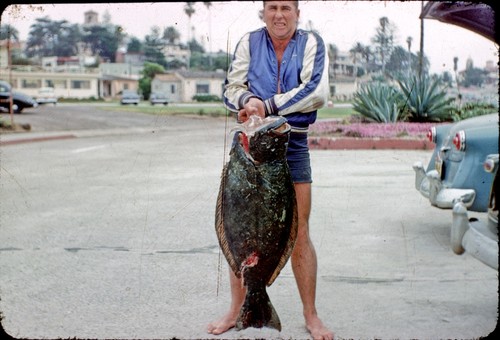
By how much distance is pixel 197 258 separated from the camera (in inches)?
204

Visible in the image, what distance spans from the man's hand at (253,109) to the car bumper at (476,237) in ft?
4.78

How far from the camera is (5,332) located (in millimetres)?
3582

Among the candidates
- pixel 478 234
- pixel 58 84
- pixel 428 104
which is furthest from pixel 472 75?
pixel 428 104

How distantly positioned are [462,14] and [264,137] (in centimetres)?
200

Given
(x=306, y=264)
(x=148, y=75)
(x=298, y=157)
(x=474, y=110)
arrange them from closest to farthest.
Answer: (x=298, y=157), (x=306, y=264), (x=148, y=75), (x=474, y=110)

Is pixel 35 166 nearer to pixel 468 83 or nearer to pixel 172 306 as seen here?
pixel 172 306

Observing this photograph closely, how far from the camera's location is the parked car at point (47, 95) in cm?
462

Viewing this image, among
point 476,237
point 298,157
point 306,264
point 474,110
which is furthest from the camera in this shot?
point 474,110

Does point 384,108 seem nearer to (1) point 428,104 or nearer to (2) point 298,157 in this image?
(1) point 428,104

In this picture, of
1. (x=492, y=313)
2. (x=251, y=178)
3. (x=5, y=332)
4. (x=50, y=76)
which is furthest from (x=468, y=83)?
(x=5, y=332)

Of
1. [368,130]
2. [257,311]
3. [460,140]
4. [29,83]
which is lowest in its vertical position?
[257,311]

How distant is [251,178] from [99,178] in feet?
20.7

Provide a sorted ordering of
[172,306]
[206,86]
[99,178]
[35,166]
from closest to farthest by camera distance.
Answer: [206,86] → [172,306] → [99,178] → [35,166]

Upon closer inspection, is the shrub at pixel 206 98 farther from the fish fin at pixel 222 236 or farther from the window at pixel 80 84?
the window at pixel 80 84
